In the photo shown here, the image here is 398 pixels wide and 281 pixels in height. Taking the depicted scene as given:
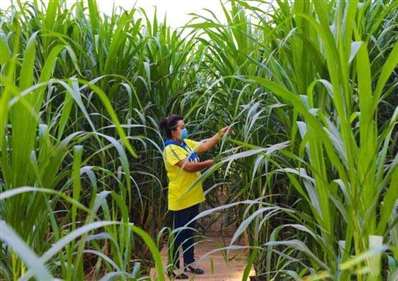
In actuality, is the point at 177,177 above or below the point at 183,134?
below

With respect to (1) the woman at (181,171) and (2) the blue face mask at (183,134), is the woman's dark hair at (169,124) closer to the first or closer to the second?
(1) the woman at (181,171)

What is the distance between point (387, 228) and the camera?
121 centimetres

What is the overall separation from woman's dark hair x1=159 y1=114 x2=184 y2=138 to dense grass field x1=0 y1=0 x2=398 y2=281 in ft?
0.34

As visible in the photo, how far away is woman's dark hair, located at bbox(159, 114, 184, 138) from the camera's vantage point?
2898 millimetres

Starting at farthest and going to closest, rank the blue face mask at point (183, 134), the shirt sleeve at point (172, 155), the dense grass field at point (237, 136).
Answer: the blue face mask at point (183, 134) → the shirt sleeve at point (172, 155) → the dense grass field at point (237, 136)

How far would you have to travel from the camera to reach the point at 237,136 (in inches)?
96.3

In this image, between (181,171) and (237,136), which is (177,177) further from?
(237,136)

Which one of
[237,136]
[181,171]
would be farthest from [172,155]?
[237,136]

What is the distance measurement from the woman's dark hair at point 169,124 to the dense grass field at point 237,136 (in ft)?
0.34

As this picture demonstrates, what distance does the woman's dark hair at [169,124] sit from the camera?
2898 millimetres

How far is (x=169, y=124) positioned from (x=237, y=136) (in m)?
0.55

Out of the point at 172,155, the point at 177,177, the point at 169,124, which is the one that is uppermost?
the point at 169,124

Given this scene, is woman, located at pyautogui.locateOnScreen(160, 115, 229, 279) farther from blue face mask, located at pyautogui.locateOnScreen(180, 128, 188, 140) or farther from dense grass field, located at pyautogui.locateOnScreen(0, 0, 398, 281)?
dense grass field, located at pyautogui.locateOnScreen(0, 0, 398, 281)

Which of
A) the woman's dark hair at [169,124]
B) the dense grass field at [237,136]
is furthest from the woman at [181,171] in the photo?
the dense grass field at [237,136]
